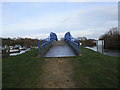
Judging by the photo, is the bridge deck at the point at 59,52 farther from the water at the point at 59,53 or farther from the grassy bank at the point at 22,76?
the grassy bank at the point at 22,76

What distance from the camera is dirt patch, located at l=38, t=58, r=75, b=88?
17.9ft

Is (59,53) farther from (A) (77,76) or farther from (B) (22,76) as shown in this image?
(B) (22,76)

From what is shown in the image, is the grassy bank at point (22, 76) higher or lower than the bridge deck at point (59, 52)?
lower

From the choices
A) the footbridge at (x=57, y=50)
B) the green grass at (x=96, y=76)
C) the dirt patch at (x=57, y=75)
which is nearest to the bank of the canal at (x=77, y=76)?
the green grass at (x=96, y=76)

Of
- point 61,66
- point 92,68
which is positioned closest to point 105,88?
point 92,68

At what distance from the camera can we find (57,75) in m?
6.39

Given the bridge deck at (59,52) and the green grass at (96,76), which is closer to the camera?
the green grass at (96,76)

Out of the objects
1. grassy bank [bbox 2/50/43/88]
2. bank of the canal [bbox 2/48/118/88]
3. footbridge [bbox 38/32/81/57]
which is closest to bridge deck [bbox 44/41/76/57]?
footbridge [bbox 38/32/81/57]

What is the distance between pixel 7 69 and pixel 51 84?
9.38ft

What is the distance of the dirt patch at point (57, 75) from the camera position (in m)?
5.47

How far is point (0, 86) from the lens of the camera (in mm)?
5395

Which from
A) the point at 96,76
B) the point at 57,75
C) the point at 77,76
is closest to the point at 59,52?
the point at 57,75

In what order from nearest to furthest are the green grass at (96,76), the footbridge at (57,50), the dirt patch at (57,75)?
the green grass at (96,76), the dirt patch at (57,75), the footbridge at (57,50)

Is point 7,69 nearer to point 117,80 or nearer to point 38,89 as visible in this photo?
point 38,89
